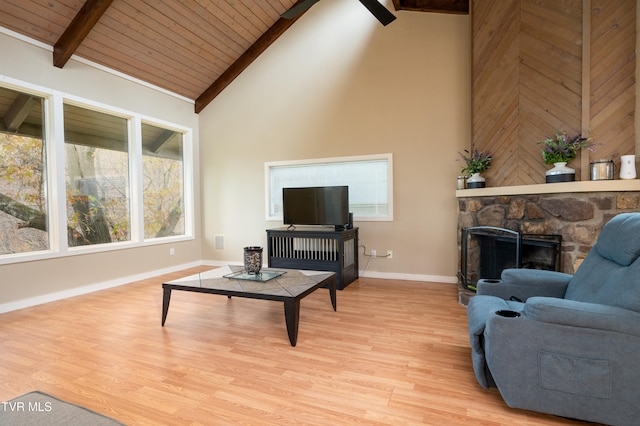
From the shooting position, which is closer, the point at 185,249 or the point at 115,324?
the point at 115,324

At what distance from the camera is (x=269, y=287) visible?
9.40ft

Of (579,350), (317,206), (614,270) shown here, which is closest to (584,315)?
(579,350)

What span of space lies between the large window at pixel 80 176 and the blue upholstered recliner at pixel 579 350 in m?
4.68

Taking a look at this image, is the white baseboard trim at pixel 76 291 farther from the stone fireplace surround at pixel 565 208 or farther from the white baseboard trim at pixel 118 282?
the stone fireplace surround at pixel 565 208

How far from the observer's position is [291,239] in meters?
4.71

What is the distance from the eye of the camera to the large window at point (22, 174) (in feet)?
12.0

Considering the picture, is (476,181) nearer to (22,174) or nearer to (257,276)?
(257,276)

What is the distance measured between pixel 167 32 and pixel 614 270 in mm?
5359

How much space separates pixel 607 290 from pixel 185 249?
5650 mm

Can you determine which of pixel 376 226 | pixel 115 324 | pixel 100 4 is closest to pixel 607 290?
pixel 376 226

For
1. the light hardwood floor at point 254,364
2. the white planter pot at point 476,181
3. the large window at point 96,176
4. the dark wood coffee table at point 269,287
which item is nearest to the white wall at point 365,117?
the white planter pot at point 476,181

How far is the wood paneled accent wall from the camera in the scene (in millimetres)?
3115

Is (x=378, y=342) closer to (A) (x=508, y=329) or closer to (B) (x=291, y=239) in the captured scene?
(A) (x=508, y=329)

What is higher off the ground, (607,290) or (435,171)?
(435,171)
